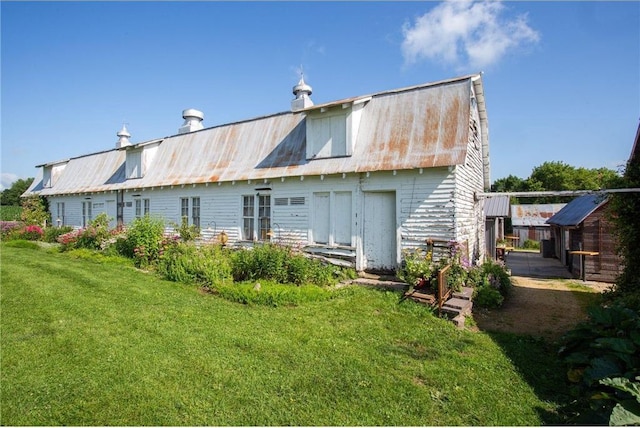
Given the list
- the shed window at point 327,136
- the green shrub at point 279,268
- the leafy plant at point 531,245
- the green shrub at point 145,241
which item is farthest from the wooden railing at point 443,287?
the leafy plant at point 531,245

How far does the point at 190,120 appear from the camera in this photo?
19453 millimetres

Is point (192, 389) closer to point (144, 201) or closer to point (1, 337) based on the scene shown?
point (1, 337)

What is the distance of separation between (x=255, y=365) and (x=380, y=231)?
6.61 m

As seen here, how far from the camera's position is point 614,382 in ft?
11.6

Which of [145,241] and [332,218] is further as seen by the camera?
[145,241]

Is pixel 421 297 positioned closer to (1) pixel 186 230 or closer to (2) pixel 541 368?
(2) pixel 541 368

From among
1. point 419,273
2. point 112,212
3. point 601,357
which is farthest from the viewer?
point 112,212

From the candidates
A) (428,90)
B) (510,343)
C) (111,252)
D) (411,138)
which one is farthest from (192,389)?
(111,252)

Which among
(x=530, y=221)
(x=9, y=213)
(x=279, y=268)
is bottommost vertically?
(x=279, y=268)

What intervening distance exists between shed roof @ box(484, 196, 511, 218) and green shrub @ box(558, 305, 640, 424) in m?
16.4

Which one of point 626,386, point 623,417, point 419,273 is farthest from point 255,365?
point 419,273

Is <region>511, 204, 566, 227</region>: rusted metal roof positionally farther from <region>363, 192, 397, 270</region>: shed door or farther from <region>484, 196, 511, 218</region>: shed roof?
<region>363, 192, 397, 270</region>: shed door

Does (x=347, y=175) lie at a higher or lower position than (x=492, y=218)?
higher

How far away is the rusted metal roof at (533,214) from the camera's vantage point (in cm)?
3531
